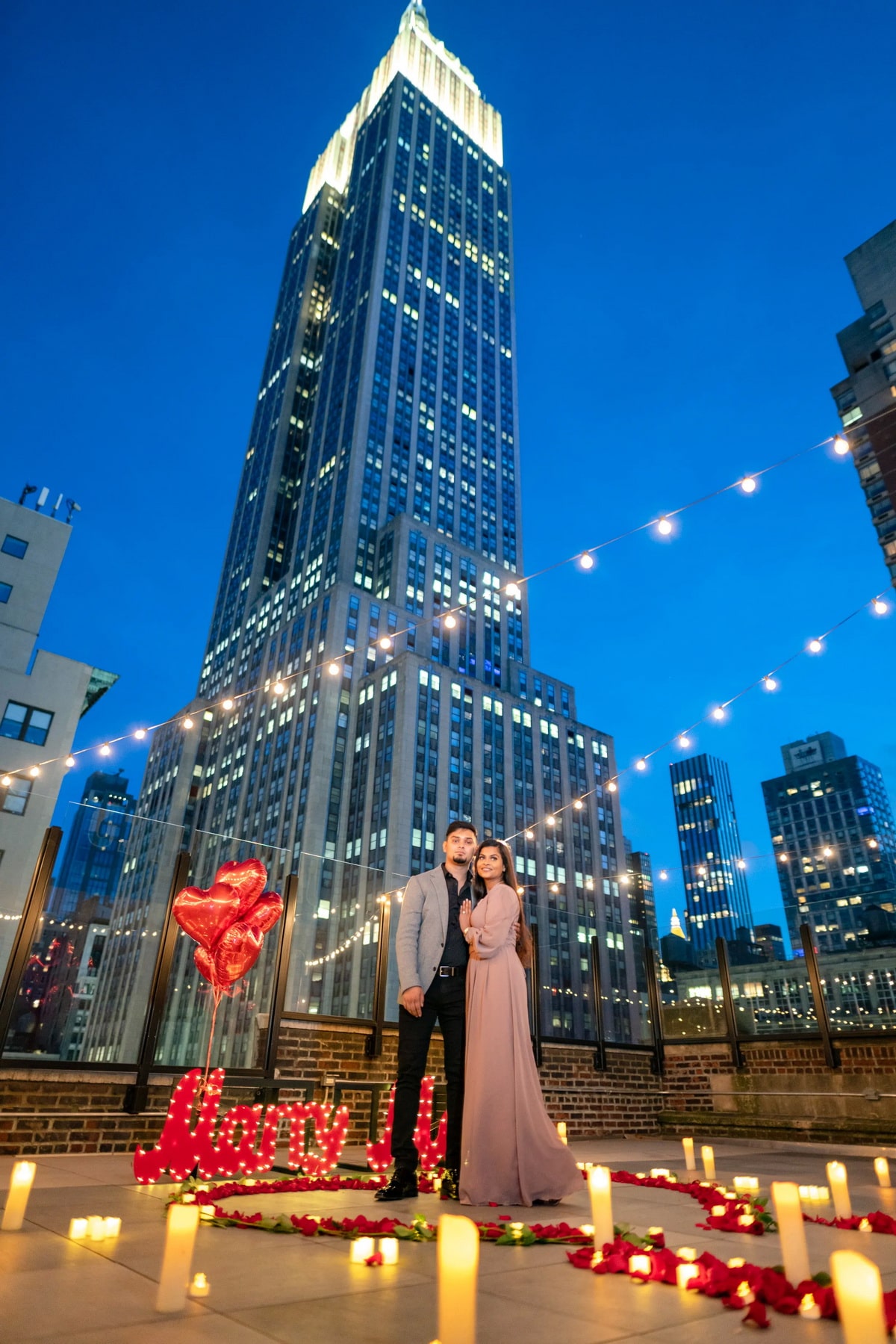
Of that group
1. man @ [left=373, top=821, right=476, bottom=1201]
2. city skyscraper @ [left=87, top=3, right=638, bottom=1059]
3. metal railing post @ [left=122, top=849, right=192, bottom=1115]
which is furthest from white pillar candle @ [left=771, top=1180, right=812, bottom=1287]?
city skyscraper @ [left=87, top=3, right=638, bottom=1059]

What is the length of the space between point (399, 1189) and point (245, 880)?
8.59 feet

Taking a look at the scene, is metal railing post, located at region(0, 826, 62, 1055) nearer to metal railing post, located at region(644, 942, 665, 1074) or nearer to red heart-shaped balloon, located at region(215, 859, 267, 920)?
red heart-shaped balloon, located at region(215, 859, 267, 920)

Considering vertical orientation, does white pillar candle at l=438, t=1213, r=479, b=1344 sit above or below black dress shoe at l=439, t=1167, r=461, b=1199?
above

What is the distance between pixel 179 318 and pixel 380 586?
151719mm

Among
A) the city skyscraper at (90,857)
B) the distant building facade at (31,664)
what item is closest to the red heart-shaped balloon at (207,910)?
the city skyscraper at (90,857)

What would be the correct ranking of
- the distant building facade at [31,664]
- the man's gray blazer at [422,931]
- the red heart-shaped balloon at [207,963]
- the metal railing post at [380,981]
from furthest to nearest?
the distant building facade at [31,664]
the metal railing post at [380,981]
the red heart-shaped balloon at [207,963]
the man's gray blazer at [422,931]

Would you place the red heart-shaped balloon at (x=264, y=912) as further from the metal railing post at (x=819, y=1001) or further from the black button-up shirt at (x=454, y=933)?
the metal railing post at (x=819, y=1001)

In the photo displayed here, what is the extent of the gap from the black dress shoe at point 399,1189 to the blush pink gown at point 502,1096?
33cm

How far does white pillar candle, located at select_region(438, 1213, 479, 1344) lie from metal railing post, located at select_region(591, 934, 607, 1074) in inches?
358

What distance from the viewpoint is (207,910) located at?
5.72 metres

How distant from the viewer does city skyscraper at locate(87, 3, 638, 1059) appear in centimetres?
5466

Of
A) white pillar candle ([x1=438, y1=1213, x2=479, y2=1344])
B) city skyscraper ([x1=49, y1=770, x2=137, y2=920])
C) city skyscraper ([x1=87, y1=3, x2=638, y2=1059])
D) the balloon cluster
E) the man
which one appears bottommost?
white pillar candle ([x1=438, y1=1213, x2=479, y2=1344])

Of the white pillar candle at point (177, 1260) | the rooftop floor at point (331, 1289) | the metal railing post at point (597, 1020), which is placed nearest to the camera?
the rooftop floor at point (331, 1289)

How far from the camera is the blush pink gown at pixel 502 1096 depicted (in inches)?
147
